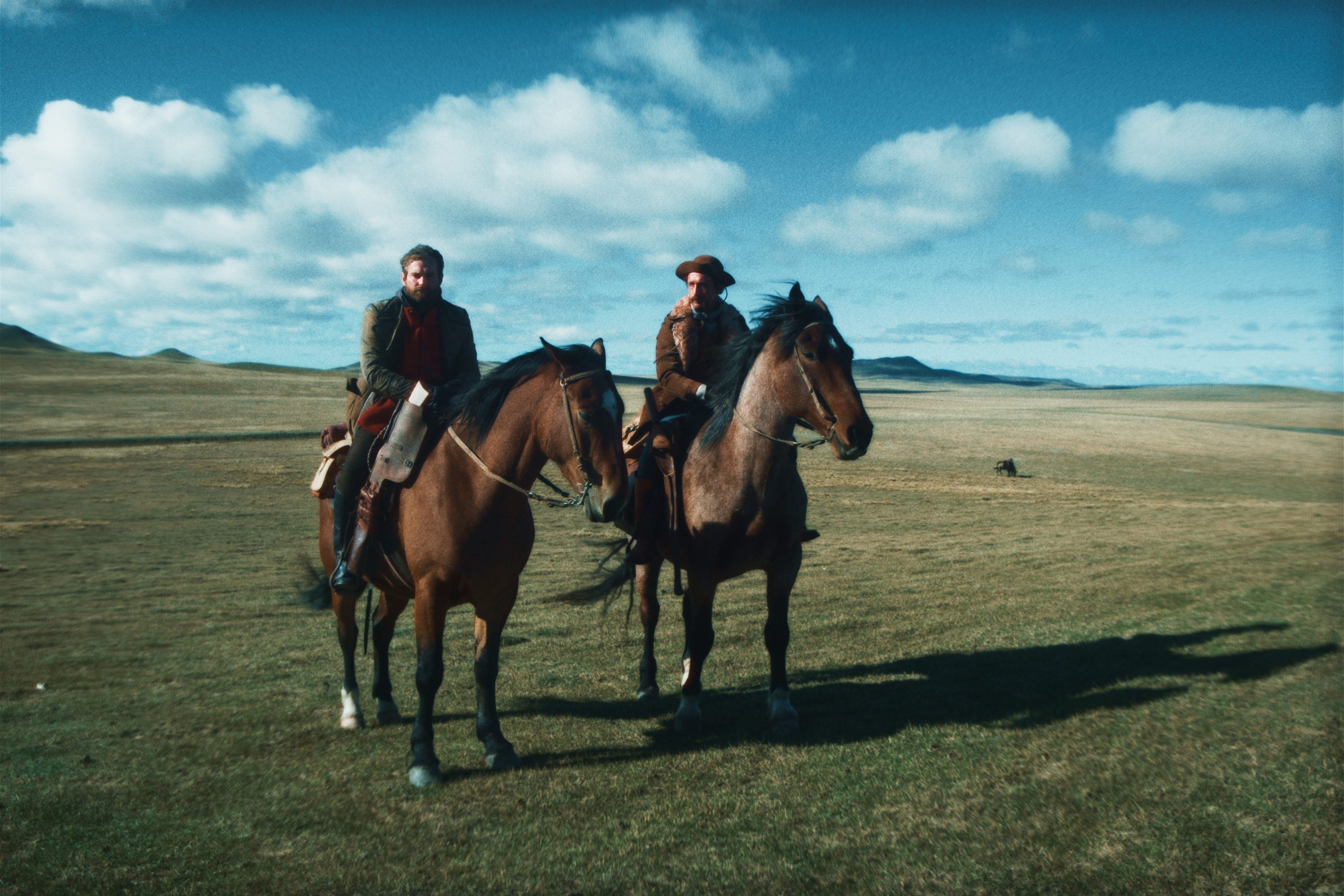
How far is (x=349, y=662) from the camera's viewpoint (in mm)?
6734

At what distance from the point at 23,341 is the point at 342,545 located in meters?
190

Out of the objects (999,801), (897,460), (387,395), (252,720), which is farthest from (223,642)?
(897,460)

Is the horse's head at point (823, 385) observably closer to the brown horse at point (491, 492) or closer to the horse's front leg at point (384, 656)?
the brown horse at point (491, 492)

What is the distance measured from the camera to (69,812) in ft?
16.3

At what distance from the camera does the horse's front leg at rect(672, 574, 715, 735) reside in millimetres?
6410

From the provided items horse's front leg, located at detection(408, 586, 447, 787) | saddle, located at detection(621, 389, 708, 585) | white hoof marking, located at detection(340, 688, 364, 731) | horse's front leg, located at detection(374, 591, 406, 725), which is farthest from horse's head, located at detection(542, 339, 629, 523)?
white hoof marking, located at detection(340, 688, 364, 731)

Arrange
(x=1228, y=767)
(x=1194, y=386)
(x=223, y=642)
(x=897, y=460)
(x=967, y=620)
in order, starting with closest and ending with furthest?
(x=1228, y=767)
(x=223, y=642)
(x=967, y=620)
(x=897, y=460)
(x=1194, y=386)

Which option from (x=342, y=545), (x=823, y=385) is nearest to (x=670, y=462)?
(x=823, y=385)

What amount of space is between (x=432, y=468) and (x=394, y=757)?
210cm

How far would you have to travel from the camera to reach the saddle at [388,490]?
18.9 ft

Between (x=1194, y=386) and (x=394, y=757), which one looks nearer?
(x=394, y=757)

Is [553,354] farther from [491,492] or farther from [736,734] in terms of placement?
[736,734]

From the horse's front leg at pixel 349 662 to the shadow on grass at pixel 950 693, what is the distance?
4.03 ft

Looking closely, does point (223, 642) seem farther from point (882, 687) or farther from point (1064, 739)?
point (1064, 739)
